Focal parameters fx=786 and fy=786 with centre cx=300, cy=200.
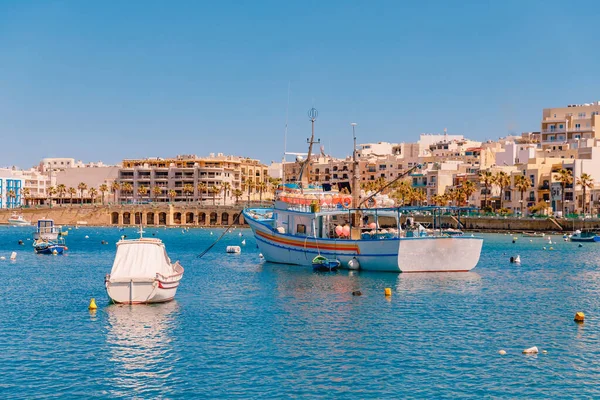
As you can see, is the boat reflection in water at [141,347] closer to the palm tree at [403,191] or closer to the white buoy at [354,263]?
the white buoy at [354,263]

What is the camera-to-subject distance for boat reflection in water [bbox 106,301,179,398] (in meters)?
26.5

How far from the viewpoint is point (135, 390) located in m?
25.8

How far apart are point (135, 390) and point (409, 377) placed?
31.0 feet

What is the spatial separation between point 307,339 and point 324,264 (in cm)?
2619

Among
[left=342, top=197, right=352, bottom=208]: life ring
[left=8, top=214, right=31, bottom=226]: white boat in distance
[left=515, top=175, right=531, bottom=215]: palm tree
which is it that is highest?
[left=515, top=175, right=531, bottom=215]: palm tree

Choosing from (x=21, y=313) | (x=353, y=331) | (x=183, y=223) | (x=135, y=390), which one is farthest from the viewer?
(x=183, y=223)

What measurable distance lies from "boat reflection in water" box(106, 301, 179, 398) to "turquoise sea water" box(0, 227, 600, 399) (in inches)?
2.8

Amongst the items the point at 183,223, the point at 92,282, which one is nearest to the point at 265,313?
the point at 92,282

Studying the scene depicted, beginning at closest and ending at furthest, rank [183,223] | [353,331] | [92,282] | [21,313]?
[353,331]
[21,313]
[92,282]
[183,223]

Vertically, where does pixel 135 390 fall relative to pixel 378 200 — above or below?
below

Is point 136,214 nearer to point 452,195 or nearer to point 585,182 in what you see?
point 452,195

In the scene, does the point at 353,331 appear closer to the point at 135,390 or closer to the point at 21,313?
the point at 135,390

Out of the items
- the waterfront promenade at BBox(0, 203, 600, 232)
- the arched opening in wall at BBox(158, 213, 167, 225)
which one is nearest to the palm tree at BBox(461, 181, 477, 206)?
the waterfront promenade at BBox(0, 203, 600, 232)

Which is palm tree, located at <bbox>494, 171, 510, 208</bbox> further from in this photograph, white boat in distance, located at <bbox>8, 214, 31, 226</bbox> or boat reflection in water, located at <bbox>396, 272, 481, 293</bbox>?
white boat in distance, located at <bbox>8, 214, 31, 226</bbox>
